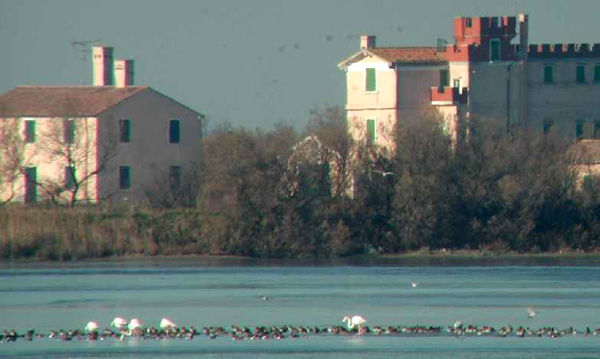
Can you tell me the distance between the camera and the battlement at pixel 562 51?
314 ft

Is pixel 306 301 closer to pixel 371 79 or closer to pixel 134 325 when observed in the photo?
pixel 134 325

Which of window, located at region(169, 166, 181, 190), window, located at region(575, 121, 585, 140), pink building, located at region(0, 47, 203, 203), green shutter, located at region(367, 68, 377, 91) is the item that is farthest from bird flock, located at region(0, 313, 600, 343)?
window, located at region(575, 121, 585, 140)

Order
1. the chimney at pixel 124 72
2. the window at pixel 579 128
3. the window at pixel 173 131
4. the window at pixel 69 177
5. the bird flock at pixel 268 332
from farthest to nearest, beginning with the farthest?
the chimney at pixel 124 72, the window at pixel 579 128, the window at pixel 173 131, the window at pixel 69 177, the bird flock at pixel 268 332

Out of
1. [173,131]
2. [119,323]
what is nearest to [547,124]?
[173,131]

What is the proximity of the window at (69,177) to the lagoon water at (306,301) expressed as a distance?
12.0 meters

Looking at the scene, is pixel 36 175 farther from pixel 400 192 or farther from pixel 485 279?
pixel 485 279

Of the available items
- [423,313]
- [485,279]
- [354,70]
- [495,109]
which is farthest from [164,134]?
[423,313]

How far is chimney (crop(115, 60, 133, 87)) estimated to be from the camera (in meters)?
97.1

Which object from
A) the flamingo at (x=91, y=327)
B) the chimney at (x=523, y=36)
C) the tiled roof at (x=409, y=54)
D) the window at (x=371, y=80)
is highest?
the chimney at (x=523, y=36)

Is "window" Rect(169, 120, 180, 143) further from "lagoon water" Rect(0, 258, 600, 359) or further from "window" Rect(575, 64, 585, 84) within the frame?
"window" Rect(575, 64, 585, 84)

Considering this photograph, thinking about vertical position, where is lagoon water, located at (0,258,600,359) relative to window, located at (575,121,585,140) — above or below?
below

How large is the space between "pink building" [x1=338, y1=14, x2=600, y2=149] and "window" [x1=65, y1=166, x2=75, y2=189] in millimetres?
14587

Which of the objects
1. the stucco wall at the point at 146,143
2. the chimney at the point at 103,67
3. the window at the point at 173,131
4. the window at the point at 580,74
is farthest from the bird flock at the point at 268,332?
the chimney at the point at 103,67

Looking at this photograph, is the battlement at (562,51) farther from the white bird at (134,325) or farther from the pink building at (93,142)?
the white bird at (134,325)
